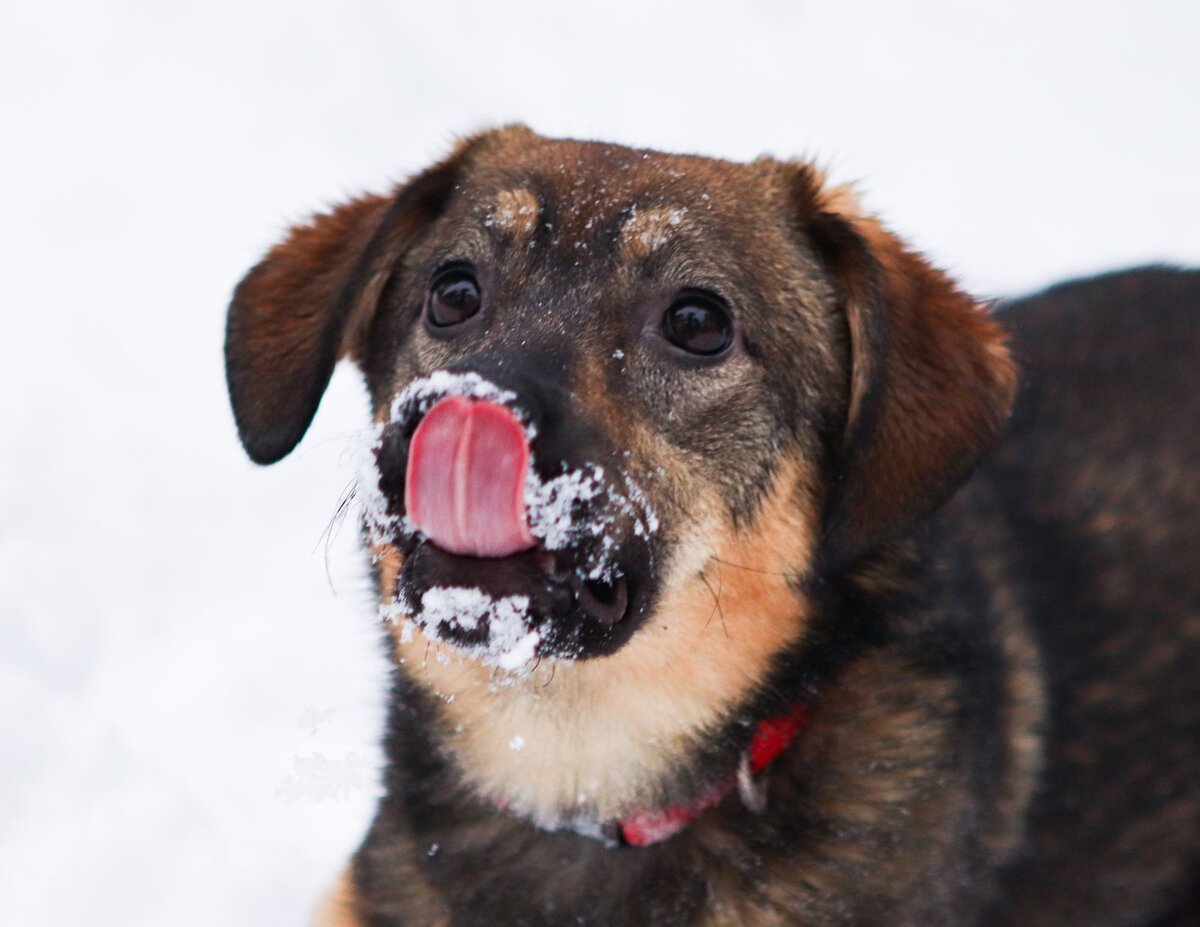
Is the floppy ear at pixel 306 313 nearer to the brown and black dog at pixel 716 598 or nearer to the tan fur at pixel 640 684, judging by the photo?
the brown and black dog at pixel 716 598

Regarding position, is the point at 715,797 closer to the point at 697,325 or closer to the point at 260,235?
the point at 697,325

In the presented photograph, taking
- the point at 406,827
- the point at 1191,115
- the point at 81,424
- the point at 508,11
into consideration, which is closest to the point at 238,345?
the point at 406,827

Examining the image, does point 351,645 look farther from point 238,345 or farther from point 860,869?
point 860,869

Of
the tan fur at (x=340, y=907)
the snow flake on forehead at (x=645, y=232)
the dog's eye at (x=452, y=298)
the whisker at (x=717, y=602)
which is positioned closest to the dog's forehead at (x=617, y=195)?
the snow flake on forehead at (x=645, y=232)

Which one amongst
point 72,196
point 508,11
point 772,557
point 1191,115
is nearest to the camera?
point 772,557

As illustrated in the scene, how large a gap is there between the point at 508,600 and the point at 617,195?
106 cm

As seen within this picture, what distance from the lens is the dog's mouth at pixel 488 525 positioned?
2.42 meters

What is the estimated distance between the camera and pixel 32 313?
553 centimetres

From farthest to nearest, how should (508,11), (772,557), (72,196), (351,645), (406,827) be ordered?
(508,11) → (72,196) → (351,645) → (406,827) → (772,557)

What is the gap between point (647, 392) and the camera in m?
2.94

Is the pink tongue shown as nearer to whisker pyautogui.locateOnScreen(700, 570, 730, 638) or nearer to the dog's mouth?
the dog's mouth

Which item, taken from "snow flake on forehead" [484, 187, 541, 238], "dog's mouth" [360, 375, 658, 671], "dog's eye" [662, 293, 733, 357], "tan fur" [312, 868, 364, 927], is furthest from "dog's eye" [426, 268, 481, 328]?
"tan fur" [312, 868, 364, 927]

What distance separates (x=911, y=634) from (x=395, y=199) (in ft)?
5.44

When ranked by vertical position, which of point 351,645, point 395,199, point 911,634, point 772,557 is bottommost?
point 351,645
